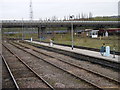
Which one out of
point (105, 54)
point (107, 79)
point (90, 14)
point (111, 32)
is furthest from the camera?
point (90, 14)

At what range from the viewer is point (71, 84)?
9.47 meters

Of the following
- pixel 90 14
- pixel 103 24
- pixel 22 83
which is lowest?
pixel 22 83

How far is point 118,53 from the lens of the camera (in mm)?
17859

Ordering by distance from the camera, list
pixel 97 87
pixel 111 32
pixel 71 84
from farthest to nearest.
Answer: pixel 111 32 < pixel 71 84 < pixel 97 87

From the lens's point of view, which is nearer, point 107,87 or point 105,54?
point 107,87

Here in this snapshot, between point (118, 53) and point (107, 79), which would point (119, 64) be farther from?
point (118, 53)

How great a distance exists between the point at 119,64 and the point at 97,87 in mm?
5036

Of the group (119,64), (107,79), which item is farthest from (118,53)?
(107,79)

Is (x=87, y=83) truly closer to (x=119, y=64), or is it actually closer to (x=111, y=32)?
(x=119, y=64)

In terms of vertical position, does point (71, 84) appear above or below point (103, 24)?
below

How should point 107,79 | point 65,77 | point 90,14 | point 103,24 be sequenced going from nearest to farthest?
1. point 107,79
2. point 65,77
3. point 103,24
4. point 90,14

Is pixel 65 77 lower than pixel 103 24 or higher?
lower

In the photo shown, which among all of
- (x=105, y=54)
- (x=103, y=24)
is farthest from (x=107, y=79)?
(x=103, y=24)

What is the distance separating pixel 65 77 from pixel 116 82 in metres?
2.91
